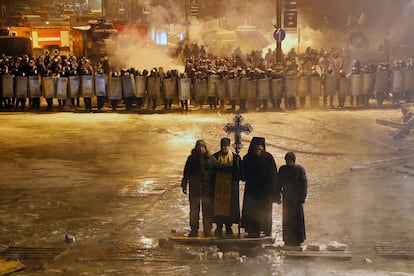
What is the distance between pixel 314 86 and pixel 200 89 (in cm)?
382

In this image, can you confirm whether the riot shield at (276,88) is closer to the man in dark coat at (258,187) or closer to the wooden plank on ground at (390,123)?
the wooden plank on ground at (390,123)

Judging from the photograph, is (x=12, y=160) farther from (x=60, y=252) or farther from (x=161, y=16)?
(x=161, y=16)

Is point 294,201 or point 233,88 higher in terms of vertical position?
point 233,88

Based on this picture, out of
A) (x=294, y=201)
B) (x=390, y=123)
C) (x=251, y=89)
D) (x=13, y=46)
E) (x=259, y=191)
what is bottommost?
(x=294, y=201)

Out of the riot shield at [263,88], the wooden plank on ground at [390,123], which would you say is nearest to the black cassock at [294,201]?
the wooden plank on ground at [390,123]

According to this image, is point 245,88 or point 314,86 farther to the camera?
point 314,86

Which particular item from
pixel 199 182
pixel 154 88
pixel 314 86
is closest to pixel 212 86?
pixel 154 88

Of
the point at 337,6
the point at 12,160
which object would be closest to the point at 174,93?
the point at 12,160

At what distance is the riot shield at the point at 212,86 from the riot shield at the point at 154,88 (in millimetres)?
1636

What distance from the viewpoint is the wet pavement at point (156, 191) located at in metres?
8.77

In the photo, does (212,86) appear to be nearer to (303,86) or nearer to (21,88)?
(303,86)

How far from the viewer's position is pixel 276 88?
22.6 meters

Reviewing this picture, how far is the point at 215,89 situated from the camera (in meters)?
22.7

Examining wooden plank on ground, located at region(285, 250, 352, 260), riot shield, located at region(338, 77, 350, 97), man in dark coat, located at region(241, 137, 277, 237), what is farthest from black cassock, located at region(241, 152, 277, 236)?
riot shield, located at region(338, 77, 350, 97)
